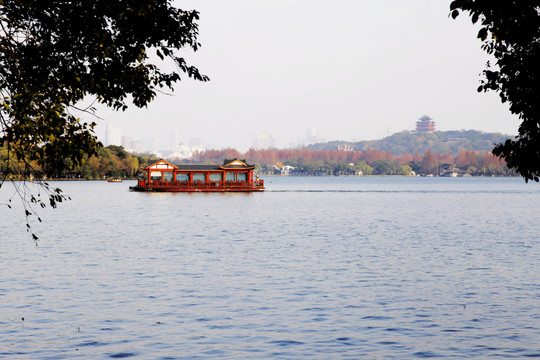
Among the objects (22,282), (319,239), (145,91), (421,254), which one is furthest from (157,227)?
(145,91)

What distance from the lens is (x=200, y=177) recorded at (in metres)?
112

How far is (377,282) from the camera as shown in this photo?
2452 centimetres

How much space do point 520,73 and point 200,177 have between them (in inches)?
3989

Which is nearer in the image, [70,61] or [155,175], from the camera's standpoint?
[70,61]

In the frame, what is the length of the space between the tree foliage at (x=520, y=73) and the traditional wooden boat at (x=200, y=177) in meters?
95.1

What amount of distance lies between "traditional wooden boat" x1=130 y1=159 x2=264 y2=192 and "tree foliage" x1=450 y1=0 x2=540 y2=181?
95.1 metres

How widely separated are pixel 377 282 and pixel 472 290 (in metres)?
3.50

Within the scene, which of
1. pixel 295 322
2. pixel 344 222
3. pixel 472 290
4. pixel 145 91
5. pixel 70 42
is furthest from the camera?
pixel 344 222

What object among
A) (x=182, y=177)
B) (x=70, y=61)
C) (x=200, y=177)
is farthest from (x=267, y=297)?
(x=182, y=177)

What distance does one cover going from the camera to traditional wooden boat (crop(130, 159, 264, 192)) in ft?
357

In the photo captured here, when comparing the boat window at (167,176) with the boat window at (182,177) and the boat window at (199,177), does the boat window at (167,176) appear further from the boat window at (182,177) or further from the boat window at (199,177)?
the boat window at (199,177)

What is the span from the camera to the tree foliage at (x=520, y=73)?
1029 cm

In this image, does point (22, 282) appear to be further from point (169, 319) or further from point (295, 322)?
point (295, 322)

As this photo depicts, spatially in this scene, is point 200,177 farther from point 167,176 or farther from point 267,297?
point 267,297
